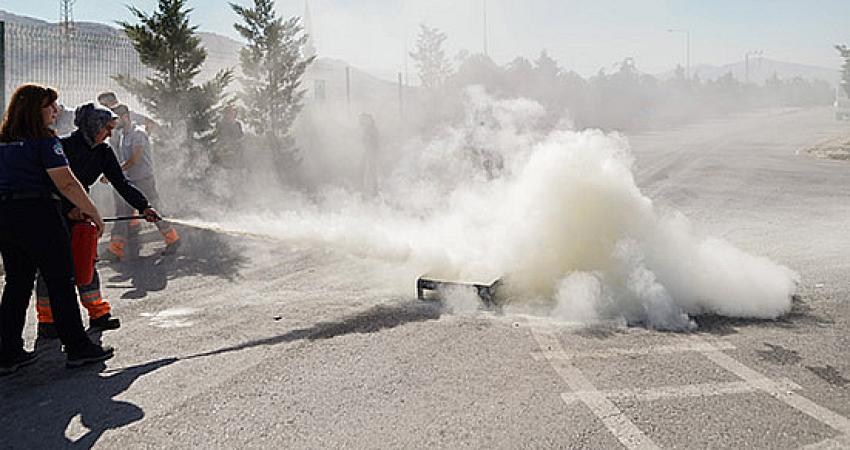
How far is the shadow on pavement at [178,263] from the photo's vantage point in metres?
7.07

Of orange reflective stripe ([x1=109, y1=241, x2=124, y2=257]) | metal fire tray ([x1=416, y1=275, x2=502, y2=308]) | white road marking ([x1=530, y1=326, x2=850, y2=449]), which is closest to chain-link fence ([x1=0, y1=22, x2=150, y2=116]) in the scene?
orange reflective stripe ([x1=109, y1=241, x2=124, y2=257])

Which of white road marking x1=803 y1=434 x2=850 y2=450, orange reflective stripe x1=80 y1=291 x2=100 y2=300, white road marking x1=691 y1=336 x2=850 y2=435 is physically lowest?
white road marking x1=803 y1=434 x2=850 y2=450

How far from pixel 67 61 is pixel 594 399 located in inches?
451

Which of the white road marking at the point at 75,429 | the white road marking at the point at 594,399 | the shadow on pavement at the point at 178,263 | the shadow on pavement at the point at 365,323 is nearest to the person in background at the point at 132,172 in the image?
the shadow on pavement at the point at 178,263

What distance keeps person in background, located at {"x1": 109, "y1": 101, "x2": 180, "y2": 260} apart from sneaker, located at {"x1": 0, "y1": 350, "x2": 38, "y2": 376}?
12.0 feet

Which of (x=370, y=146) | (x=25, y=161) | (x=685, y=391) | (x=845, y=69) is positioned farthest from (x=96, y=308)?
(x=845, y=69)

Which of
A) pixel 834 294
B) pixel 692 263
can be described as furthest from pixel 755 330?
pixel 834 294

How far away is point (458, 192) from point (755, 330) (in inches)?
158

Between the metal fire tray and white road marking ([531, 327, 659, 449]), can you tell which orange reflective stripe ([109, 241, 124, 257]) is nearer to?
the metal fire tray

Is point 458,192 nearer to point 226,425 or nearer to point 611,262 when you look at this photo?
point 611,262

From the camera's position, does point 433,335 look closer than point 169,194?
Yes

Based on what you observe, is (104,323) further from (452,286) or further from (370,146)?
(370,146)

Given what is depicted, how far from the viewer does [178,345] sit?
Answer: 4.95 metres

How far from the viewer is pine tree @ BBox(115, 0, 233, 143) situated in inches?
484
